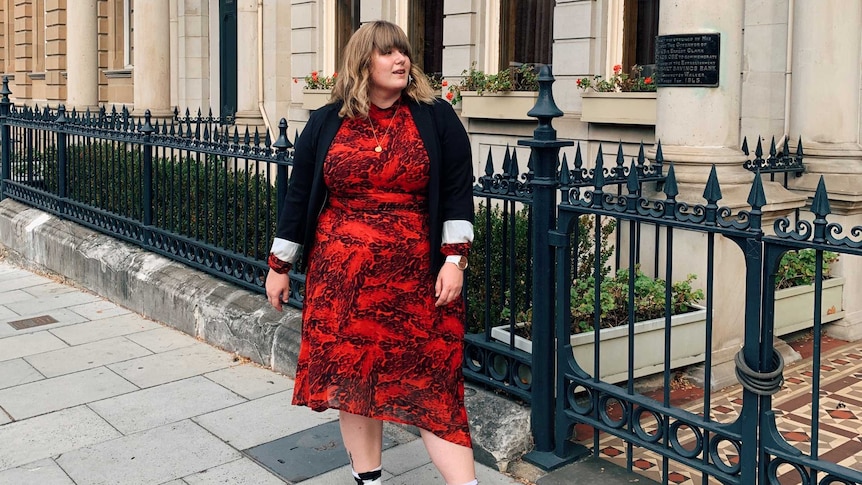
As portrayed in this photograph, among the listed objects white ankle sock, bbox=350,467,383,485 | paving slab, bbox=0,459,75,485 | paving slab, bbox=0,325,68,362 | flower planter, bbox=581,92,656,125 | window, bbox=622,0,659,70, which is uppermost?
window, bbox=622,0,659,70

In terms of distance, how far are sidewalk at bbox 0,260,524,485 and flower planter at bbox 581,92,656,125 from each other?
5018 millimetres

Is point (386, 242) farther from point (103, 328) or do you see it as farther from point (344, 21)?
point (344, 21)

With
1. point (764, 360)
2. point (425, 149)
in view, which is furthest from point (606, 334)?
point (425, 149)

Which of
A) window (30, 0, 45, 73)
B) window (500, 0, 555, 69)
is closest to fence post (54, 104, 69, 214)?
window (500, 0, 555, 69)

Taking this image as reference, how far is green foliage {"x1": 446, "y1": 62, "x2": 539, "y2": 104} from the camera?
11.5 meters

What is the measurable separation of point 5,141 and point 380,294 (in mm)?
9430

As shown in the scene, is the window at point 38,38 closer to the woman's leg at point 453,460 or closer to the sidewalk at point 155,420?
the sidewalk at point 155,420

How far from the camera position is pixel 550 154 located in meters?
4.59

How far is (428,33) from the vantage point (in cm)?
1357

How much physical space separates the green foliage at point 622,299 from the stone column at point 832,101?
7.24ft

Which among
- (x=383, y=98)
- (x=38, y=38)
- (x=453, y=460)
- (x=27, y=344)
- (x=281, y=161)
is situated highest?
(x=38, y=38)

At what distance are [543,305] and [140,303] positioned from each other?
15.1 ft

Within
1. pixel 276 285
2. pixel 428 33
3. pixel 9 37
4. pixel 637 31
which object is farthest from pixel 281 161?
pixel 9 37

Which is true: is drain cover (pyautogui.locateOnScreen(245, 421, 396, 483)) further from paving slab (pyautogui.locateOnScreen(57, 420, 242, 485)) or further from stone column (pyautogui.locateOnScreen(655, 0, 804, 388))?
stone column (pyautogui.locateOnScreen(655, 0, 804, 388))
